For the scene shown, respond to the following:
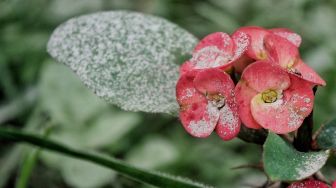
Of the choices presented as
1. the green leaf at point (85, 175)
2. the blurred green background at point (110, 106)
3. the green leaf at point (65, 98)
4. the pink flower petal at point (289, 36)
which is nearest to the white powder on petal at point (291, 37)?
the pink flower petal at point (289, 36)

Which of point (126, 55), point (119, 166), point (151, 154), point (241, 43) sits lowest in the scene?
point (151, 154)

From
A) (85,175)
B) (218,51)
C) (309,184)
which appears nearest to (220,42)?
(218,51)

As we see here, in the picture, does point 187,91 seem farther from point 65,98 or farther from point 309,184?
point 65,98

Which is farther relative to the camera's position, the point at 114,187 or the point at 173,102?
the point at 114,187

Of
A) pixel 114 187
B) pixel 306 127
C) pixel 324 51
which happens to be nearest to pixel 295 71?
pixel 306 127

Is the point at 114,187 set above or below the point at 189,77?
below

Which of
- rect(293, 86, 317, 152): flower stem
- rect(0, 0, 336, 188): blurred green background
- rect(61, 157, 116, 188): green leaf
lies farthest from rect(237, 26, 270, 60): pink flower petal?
rect(61, 157, 116, 188): green leaf

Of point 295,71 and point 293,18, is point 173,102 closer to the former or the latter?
point 295,71
